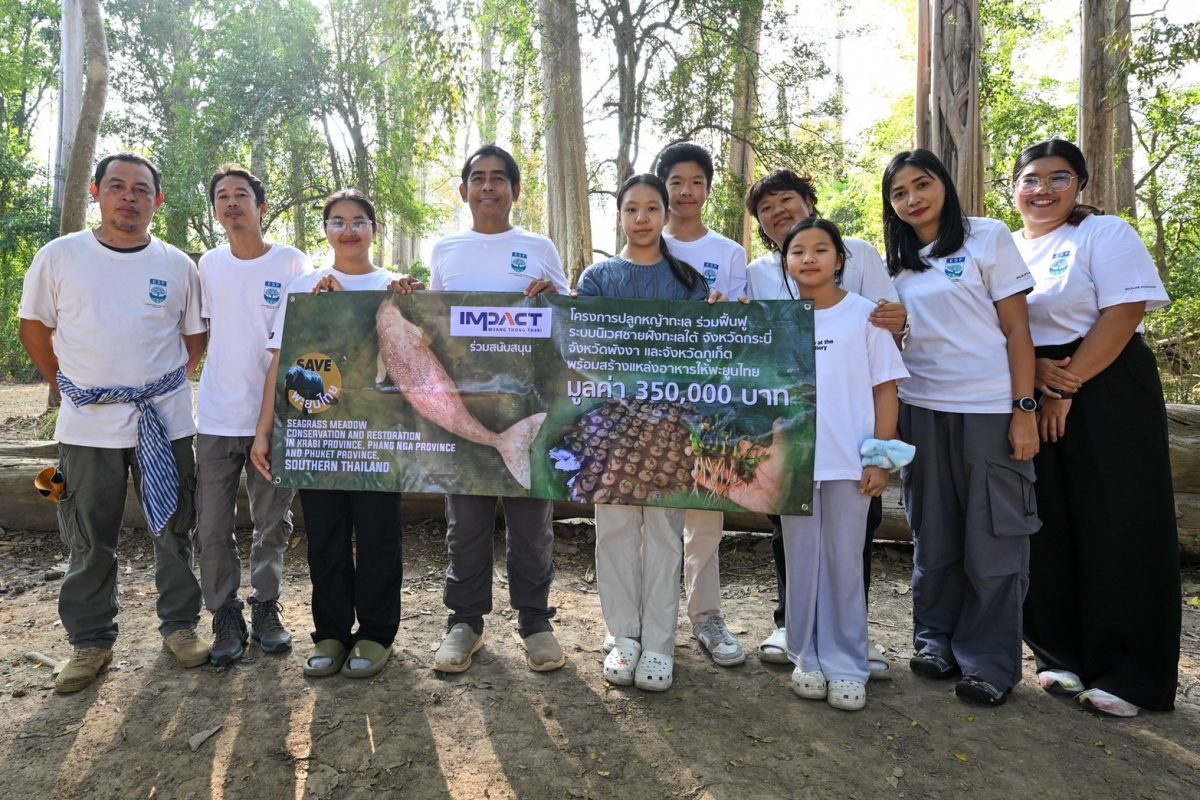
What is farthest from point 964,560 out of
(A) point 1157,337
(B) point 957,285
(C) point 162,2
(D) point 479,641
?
(C) point 162,2

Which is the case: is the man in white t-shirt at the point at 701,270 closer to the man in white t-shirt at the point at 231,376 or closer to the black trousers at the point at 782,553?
the black trousers at the point at 782,553

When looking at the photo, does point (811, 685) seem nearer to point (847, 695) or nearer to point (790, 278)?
point (847, 695)

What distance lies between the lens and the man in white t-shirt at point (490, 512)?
3.15 meters

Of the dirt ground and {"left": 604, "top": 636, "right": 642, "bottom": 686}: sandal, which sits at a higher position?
{"left": 604, "top": 636, "right": 642, "bottom": 686}: sandal

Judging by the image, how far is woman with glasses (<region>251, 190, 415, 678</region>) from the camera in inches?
121

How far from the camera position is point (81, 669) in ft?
9.94

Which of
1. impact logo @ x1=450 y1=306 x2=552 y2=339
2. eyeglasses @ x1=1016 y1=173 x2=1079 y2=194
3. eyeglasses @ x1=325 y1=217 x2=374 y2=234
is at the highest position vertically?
eyeglasses @ x1=1016 y1=173 x2=1079 y2=194

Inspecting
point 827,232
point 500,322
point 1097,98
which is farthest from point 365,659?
point 1097,98

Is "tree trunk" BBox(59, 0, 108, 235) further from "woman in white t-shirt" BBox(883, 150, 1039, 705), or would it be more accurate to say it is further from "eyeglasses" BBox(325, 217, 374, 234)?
"woman in white t-shirt" BBox(883, 150, 1039, 705)

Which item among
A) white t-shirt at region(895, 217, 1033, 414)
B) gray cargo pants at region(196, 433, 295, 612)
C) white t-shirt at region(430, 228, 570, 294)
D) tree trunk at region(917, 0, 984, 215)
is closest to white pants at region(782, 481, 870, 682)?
white t-shirt at region(895, 217, 1033, 414)

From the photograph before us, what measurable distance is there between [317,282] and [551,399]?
1158mm

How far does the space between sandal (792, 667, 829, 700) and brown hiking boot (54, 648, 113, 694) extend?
9.53ft

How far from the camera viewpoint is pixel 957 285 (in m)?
2.91

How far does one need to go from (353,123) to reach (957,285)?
14991 millimetres
